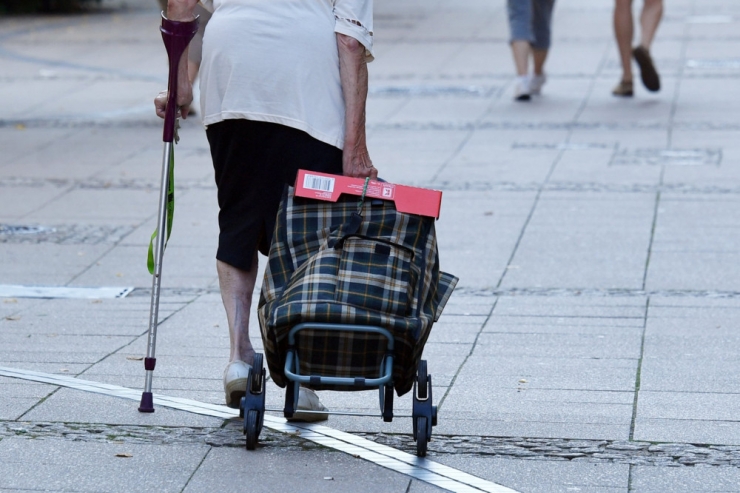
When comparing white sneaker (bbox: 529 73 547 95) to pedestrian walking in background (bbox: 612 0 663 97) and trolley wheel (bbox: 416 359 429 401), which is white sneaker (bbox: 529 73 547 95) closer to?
pedestrian walking in background (bbox: 612 0 663 97)

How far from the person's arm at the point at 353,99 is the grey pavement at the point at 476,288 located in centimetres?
85

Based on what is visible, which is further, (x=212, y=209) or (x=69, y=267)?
(x=212, y=209)

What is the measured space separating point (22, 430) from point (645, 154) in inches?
255

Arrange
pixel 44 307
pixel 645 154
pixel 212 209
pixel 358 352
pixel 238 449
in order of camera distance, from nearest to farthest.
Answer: pixel 358 352 → pixel 238 449 → pixel 44 307 → pixel 212 209 → pixel 645 154

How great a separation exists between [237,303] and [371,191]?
2.42ft

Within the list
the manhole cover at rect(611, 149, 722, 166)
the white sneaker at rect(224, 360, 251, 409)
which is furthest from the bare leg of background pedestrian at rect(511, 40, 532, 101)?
the white sneaker at rect(224, 360, 251, 409)

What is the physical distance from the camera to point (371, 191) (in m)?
3.90

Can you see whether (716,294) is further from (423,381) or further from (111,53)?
(111,53)

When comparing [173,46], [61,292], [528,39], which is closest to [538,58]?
[528,39]

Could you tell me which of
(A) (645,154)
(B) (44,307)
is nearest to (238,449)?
(B) (44,307)

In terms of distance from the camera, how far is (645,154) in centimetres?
977

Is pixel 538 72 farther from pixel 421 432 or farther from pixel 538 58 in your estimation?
pixel 421 432

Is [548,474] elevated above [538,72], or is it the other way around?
[538,72]

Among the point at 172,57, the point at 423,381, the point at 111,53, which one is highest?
the point at 111,53
